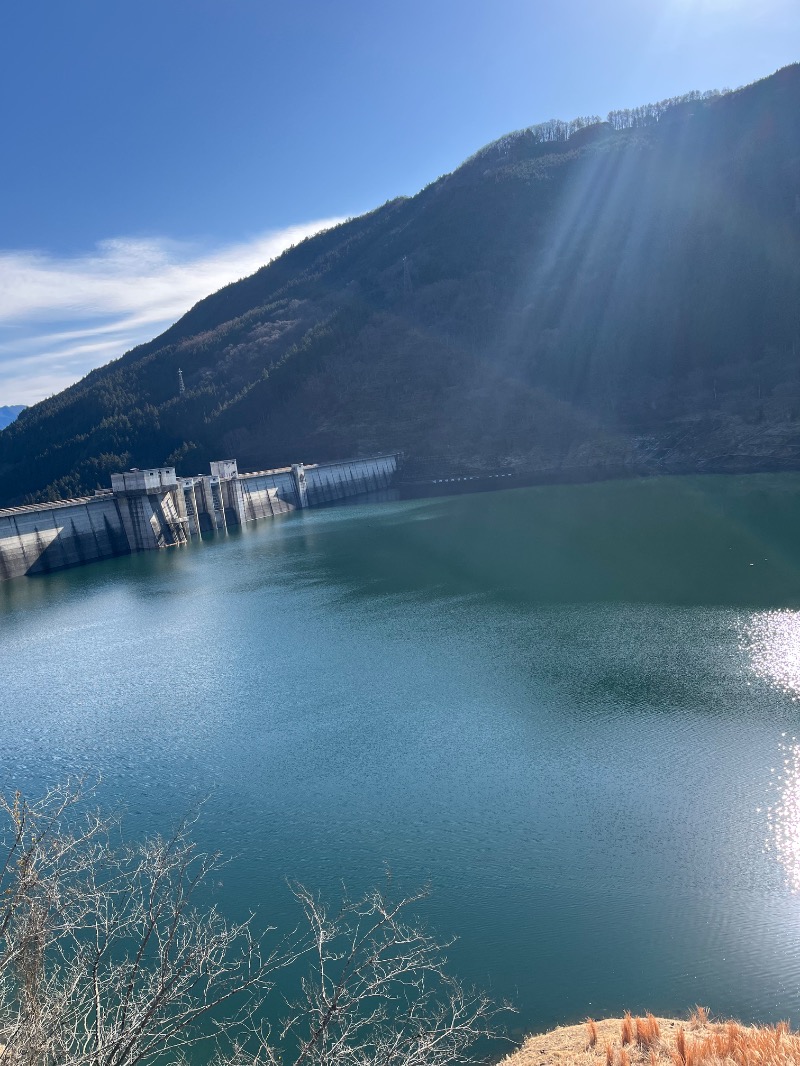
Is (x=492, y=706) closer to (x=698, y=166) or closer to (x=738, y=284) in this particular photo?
(x=738, y=284)

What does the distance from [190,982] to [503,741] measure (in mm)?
Answer: 10862

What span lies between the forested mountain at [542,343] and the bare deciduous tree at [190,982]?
71555 millimetres

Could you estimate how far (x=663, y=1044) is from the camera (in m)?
9.77

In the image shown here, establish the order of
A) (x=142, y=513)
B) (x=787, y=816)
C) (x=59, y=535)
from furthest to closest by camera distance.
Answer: (x=142, y=513), (x=59, y=535), (x=787, y=816)

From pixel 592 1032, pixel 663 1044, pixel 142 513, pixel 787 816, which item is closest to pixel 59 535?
pixel 142 513

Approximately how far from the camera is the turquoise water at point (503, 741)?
1316cm

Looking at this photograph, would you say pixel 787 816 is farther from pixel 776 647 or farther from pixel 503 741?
pixel 776 647

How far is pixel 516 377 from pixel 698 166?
47953 mm

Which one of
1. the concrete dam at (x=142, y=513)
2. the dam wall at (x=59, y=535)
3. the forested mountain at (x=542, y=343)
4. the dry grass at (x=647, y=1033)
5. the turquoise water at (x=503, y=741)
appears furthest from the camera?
the forested mountain at (x=542, y=343)

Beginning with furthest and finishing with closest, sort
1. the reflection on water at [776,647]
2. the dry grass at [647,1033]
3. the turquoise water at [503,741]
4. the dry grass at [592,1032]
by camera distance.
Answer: the reflection on water at [776,647] < the turquoise water at [503,741] < the dry grass at [592,1032] < the dry grass at [647,1033]

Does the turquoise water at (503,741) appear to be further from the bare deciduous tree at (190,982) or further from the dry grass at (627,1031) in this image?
the dry grass at (627,1031)

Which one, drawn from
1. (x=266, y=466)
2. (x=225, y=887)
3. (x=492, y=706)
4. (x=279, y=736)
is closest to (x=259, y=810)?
(x=225, y=887)

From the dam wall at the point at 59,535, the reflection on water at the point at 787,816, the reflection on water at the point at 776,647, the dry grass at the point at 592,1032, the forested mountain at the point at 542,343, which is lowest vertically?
the reflection on water at the point at 776,647

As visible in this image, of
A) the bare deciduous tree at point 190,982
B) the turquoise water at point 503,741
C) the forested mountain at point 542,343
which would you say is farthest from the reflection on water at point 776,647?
the forested mountain at point 542,343
